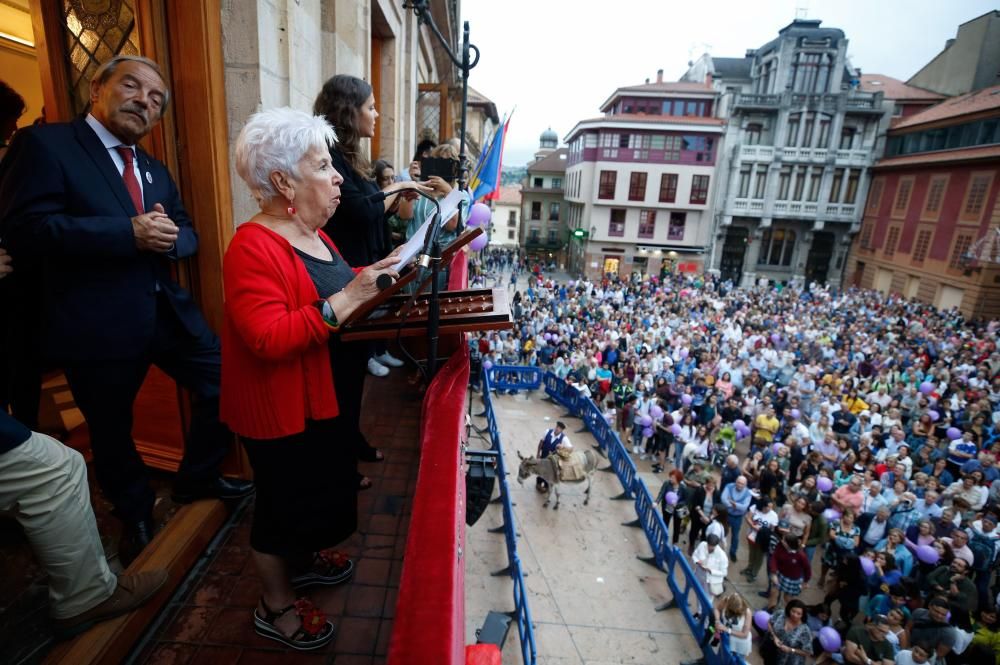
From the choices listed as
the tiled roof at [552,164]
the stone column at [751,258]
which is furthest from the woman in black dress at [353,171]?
the tiled roof at [552,164]

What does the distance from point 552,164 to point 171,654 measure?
5247 centimetres

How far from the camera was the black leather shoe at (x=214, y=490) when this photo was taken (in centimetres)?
272

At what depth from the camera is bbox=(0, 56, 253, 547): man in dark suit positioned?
1895 millimetres

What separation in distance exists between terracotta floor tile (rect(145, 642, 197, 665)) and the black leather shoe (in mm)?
808

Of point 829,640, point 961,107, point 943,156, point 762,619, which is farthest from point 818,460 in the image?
point 961,107

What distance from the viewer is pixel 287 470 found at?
1922 millimetres

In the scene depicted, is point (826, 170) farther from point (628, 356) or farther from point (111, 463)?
point (111, 463)

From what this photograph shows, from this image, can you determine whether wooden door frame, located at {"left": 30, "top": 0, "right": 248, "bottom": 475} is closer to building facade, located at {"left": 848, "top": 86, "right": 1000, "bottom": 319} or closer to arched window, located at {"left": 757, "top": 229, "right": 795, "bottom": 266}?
building facade, located at {"left": 848, "top": 86, "right": 1000, "bottom": 319}

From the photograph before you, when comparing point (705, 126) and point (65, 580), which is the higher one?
point (705, 126)

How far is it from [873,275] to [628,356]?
88.9 ft

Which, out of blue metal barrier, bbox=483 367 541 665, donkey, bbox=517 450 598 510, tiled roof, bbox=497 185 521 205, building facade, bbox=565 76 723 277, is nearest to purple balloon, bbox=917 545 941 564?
donkey, bbox=517 450 598 510

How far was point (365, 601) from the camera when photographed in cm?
237

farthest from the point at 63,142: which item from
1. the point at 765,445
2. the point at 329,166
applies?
the point at 765,445

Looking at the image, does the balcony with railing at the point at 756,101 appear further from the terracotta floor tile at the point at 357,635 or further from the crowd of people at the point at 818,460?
the terracotta floor tile at the point at 357,635
